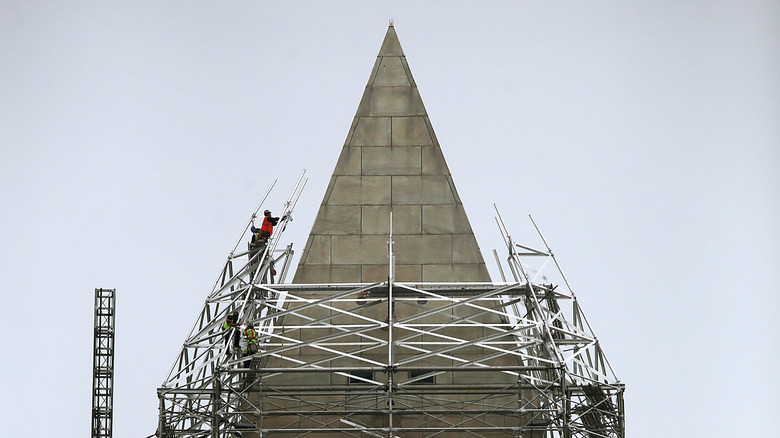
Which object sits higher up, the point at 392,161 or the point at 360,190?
the point at 392,161

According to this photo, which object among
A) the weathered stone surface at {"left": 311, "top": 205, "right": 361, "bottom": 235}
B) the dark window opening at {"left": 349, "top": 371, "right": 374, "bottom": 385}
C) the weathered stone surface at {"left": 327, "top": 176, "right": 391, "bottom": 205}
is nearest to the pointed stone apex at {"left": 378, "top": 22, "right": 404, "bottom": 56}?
the weathered stone surface at {"left": 327, "top": 176, "right": 391, "bottom": 205}

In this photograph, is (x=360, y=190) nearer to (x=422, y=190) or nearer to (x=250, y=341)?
(x=422, y=190)

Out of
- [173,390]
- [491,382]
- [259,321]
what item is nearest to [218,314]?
[259,321]

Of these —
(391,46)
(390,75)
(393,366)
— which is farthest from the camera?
(391,46)

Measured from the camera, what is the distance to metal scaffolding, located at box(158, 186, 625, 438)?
53.4m

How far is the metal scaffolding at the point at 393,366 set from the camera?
5344 centimetres

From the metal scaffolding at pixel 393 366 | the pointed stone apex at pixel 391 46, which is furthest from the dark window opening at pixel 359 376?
the pointed stone apex at pixel 391 46

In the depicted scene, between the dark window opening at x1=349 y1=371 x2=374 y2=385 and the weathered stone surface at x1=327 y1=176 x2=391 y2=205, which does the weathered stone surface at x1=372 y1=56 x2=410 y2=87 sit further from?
the dark window opening at x1=349 y1=371 x2=374 y2=385

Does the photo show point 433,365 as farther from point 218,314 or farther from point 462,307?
point 218,314

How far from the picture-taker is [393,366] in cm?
5272

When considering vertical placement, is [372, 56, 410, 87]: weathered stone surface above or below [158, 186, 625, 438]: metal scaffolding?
above

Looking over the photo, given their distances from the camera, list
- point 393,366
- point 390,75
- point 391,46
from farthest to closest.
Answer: point 391,46
point 390,75
point 393,366

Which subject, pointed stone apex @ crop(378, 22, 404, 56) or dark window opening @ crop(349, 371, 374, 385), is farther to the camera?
pointed stone apex @ crop(378, 22, 404, 56)

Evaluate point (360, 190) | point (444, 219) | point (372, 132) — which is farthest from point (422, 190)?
point (372, 132)
